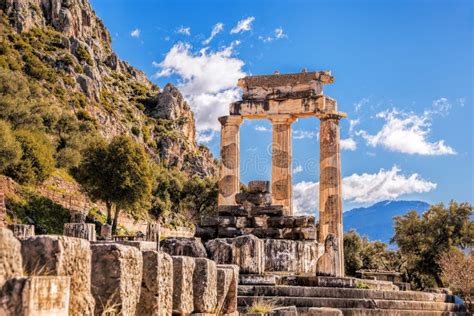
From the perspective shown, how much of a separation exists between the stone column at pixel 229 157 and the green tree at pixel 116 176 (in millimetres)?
20459

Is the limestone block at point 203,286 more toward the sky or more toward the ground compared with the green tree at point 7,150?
more toward the ground

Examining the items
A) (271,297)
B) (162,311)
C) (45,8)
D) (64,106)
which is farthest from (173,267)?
(45,8)

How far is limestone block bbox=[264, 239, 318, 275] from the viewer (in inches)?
815

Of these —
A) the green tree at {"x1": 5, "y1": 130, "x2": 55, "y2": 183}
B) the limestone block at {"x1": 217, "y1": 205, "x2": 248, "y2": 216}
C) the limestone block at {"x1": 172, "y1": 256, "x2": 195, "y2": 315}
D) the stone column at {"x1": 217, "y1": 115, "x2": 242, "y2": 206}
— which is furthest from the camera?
the green tree at {"x1": 5, "y1": 130, "x2": 55, "y2": 183}

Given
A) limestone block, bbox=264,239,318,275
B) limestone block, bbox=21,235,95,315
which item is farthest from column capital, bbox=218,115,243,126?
limestone block, bbox=21,235,95,315

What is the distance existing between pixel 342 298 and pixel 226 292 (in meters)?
6.67

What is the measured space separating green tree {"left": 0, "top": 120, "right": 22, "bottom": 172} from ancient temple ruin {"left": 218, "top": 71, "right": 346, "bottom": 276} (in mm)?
19783

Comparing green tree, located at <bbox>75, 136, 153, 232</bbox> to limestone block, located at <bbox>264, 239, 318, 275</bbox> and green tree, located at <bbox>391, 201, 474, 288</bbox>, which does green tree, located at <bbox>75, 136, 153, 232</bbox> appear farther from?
limestone block, located at <bbox>264, 239, 318, 275</bbox>

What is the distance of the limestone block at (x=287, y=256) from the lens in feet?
67.9

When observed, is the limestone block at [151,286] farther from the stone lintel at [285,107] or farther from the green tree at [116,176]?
the green tree at [116,176]

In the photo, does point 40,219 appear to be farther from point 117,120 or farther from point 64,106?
point 117,120

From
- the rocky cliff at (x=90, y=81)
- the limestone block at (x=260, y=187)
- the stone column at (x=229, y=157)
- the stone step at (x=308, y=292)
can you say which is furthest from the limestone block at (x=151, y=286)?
the rocky cliff at (x=90, y=81)

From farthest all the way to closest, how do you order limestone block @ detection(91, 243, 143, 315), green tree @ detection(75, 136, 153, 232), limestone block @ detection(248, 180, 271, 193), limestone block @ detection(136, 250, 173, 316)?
green tree @ detection(75, 136, 153, 232)
limestone block @ detection(248, 180, 271, 193)
limestone block @ detection(136, 250, 173, 316)
limestone block @ detection(91, 243, 143, 315)

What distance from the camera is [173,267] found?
8234 millimetres
